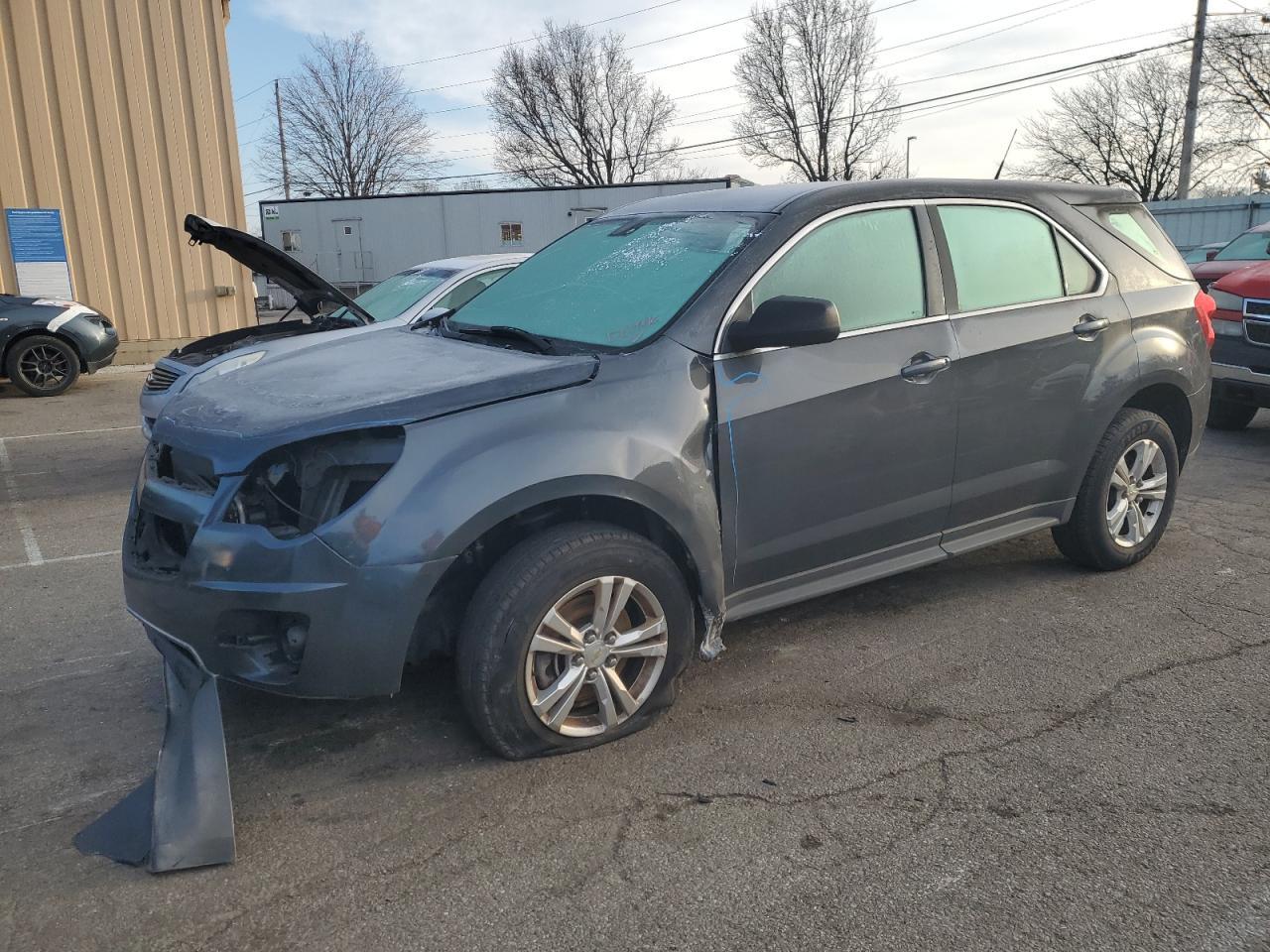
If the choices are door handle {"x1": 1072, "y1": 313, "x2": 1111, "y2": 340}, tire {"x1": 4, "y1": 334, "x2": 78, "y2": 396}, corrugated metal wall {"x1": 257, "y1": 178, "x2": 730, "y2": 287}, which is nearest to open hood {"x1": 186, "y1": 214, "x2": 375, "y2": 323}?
door handle {"x1": 1072, "y1": 313, "x2": 1111, "y2": 340}

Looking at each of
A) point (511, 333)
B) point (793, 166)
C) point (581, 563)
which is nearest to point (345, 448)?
point (581, 563)

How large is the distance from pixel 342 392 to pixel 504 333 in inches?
32.2

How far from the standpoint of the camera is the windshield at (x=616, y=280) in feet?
11.5

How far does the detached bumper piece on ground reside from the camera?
264 centimetres

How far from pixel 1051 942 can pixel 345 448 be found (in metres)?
2.22

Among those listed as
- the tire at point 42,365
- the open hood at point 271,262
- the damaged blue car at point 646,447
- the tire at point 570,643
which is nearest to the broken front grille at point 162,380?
the open hood at point 271,262

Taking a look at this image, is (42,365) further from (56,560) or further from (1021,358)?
(1021,358)

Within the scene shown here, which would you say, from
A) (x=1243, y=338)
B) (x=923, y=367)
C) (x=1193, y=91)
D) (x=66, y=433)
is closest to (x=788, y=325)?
(x=923, y=367)

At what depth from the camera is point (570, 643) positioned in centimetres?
306

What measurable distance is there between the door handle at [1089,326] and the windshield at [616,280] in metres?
1.65

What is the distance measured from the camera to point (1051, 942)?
230cm

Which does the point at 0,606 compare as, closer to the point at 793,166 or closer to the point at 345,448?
the point at 345,448

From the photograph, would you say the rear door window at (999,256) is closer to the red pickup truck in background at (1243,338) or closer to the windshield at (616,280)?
the windshield at (616,280)

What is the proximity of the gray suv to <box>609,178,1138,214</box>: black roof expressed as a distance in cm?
2
